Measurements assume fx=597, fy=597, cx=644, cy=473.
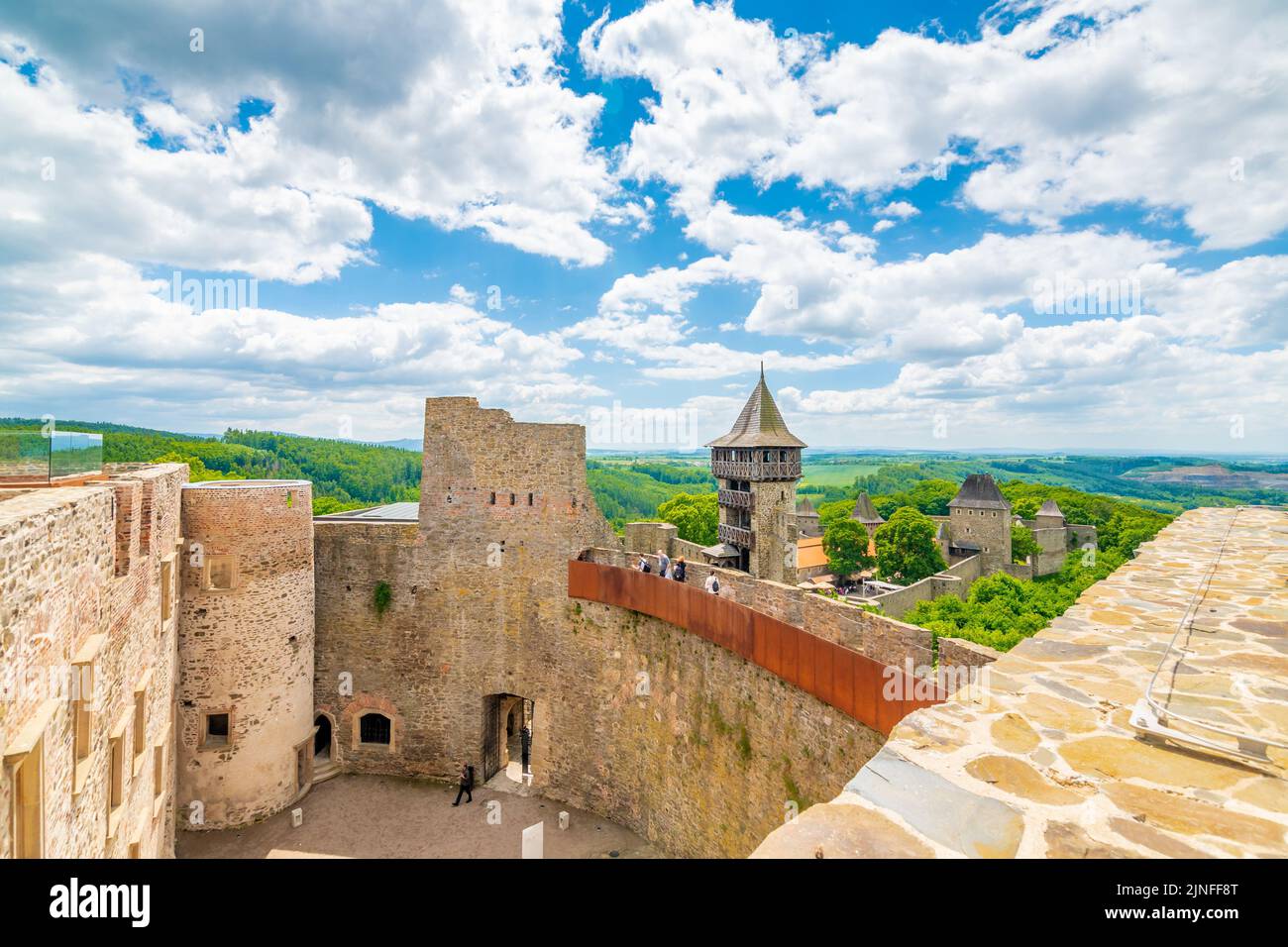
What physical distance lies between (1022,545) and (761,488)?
3228 centimetres

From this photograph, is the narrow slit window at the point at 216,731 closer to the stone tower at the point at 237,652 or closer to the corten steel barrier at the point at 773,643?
the stone tower at the point at 237,652

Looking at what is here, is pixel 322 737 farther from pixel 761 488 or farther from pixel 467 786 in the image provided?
pixel 761 488

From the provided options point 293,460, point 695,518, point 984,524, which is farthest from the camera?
point 293,460

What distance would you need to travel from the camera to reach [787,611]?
900 cm

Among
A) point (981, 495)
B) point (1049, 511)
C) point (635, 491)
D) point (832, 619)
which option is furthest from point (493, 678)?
point (635, 491)

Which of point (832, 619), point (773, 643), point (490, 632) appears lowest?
point (490, 632)

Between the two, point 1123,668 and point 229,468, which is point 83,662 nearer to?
point 1123,668

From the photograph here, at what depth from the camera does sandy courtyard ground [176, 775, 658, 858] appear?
11.8 m

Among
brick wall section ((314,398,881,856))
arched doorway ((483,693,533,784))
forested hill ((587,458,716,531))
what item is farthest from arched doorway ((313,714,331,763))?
forested hill ((587,458,716,531))

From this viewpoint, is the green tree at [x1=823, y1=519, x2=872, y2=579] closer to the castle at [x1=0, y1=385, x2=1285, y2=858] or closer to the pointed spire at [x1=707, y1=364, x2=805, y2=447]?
the pointed spire at [x1=707, y1=364, x2=805, y2=447]

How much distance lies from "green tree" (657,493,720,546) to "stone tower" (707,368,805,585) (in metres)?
11.9

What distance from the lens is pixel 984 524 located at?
50.8 m

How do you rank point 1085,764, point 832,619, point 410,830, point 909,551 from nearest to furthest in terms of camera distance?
1. point 1085,764
2. point 832,619
3. point 410,830
4. point 909,551
